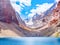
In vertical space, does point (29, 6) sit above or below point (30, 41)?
above

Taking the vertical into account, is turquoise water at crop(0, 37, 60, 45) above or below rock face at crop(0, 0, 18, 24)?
below

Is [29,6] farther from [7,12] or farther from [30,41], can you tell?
[30,41]

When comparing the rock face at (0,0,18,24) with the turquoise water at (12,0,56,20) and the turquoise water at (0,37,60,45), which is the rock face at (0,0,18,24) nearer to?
the turquoise water at (12,0,56,20)

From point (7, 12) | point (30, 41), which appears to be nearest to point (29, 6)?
point (7, 12)

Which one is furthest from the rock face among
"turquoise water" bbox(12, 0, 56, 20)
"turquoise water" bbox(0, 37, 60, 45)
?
"turquoise water" bbox(0, 37, 60, 45)

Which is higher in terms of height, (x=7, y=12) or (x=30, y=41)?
(x=7, y=12)

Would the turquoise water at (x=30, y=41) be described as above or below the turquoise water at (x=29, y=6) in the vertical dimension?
below

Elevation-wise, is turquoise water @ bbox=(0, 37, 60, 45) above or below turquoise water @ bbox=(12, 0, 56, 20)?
below

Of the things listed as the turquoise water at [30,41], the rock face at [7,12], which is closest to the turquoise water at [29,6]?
the rock face at [7,12]

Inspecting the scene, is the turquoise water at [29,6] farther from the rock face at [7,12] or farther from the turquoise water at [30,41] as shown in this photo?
the turquoise water at [30,41]
